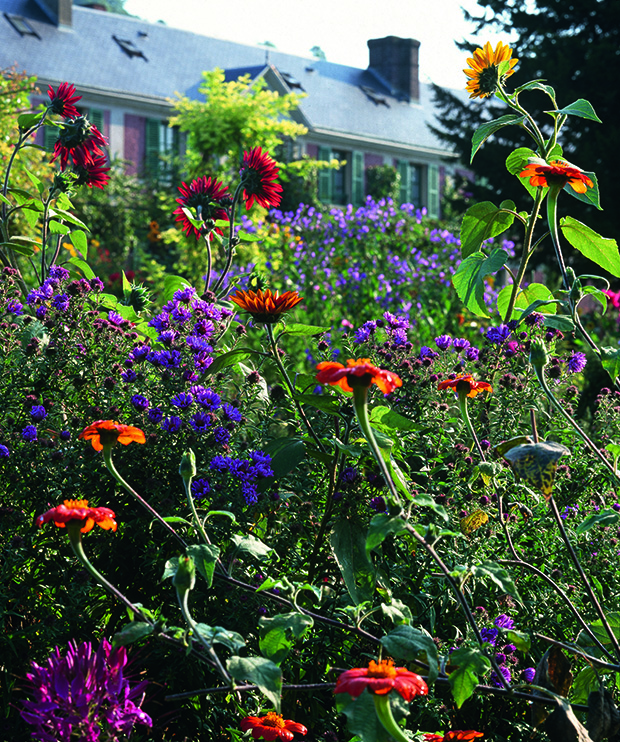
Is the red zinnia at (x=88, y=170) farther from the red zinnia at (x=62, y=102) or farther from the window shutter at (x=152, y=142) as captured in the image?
the window shutter at (x=152, y=142)

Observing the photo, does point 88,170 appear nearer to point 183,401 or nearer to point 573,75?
point 183,401

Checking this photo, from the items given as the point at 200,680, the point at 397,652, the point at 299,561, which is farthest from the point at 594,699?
the point at 200,680


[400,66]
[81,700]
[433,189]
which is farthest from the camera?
[400,66]

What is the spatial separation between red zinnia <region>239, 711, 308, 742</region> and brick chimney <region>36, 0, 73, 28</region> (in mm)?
23628

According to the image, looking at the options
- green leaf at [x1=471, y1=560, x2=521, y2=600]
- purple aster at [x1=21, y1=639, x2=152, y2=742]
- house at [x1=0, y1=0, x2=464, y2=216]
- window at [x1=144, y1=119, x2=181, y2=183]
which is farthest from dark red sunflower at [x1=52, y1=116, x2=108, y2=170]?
window at [x1=144, y1=119, x2=181, y2=183]

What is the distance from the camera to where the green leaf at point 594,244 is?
6.22 ft

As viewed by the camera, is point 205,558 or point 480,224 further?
point 480,224

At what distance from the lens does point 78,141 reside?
9.62 feet

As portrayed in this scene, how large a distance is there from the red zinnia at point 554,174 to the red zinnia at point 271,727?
124 centimetres

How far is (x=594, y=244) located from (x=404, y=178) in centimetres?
2512

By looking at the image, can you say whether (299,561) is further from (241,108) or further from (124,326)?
(241,108)

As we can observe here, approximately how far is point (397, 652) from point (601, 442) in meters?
1.62

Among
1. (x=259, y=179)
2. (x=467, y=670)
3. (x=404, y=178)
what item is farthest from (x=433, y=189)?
(x=467, y=670)

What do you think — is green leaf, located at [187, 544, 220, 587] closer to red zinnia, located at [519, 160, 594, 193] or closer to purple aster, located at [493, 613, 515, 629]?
purple aster, located at [493, 613, 515, 629]
